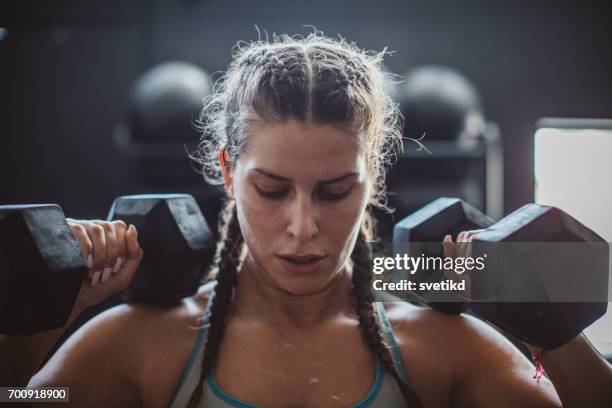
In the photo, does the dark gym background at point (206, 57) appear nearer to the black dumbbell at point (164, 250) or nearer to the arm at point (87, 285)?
the black dumbbell at point (164, 250)

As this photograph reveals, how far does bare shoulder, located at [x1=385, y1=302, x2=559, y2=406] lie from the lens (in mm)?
1021

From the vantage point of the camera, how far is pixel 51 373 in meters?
0.98

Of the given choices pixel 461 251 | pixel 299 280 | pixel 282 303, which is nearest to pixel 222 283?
pixel 282 303

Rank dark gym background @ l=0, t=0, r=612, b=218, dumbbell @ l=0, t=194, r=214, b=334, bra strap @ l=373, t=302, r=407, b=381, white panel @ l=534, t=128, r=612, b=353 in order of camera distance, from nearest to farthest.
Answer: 1. dumbbell @ l=0, t=194, r=214, b=334
2. bra strap @ l=373, t=302, r=407, b=381
3. white panel @ l=534, t=128, r=612, b=353
4. dark gym background @ l=0, t=0, r=612, b=218

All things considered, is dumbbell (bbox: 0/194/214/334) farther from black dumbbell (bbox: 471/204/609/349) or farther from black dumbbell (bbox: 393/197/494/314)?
black dumbbell (bbox: 471/204/609/349)

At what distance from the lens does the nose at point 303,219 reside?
36.3 inches

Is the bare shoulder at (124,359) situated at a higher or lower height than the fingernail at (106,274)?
lower

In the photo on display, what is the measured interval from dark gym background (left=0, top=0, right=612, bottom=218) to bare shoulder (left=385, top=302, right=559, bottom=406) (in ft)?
8.51

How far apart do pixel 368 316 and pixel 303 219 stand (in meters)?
0.29

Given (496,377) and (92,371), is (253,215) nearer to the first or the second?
(92,371)

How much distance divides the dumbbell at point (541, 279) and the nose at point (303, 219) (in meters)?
0.26

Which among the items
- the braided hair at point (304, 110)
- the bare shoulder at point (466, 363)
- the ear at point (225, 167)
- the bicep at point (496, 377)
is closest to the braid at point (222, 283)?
the braided hair at point (304, 110)

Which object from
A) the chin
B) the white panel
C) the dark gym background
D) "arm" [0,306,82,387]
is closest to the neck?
the chin

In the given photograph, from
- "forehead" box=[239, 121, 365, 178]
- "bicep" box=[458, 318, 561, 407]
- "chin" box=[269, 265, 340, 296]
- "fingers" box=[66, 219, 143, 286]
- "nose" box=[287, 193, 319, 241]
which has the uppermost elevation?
"forehead" box=[239, 121, 365, 178]
